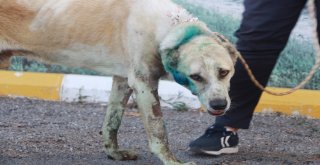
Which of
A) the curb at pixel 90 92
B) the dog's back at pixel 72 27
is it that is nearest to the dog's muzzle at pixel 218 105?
the dog's back at pixel 72 27

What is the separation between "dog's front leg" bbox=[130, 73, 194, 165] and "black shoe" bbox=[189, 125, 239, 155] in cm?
53

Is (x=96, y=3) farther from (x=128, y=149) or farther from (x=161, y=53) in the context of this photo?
(x=128, y=149)

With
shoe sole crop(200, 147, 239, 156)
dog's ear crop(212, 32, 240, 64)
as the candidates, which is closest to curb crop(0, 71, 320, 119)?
shoe sole crop(200, 147, 239, 156)

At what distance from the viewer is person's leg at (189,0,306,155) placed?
425 cm

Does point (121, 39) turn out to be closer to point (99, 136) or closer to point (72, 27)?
point (72, 27)

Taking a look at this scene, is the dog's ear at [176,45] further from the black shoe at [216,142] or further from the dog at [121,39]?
the black shoe at [216,142]

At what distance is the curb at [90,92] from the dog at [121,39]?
2.19m

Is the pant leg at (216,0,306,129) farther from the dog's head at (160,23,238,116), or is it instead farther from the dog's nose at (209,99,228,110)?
the dog's nose at (209,99,228,110)

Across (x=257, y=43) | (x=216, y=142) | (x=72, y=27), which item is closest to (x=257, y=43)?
(x=257, y=43)

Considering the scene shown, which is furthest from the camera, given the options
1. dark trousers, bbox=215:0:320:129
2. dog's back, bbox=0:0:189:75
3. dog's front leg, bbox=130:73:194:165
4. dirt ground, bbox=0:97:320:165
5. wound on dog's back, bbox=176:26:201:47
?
dirt ground, bbox=0:97:320:165

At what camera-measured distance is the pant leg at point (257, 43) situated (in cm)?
424

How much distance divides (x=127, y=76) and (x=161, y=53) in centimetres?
39

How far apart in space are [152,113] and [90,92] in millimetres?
2557

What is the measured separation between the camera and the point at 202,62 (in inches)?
140
